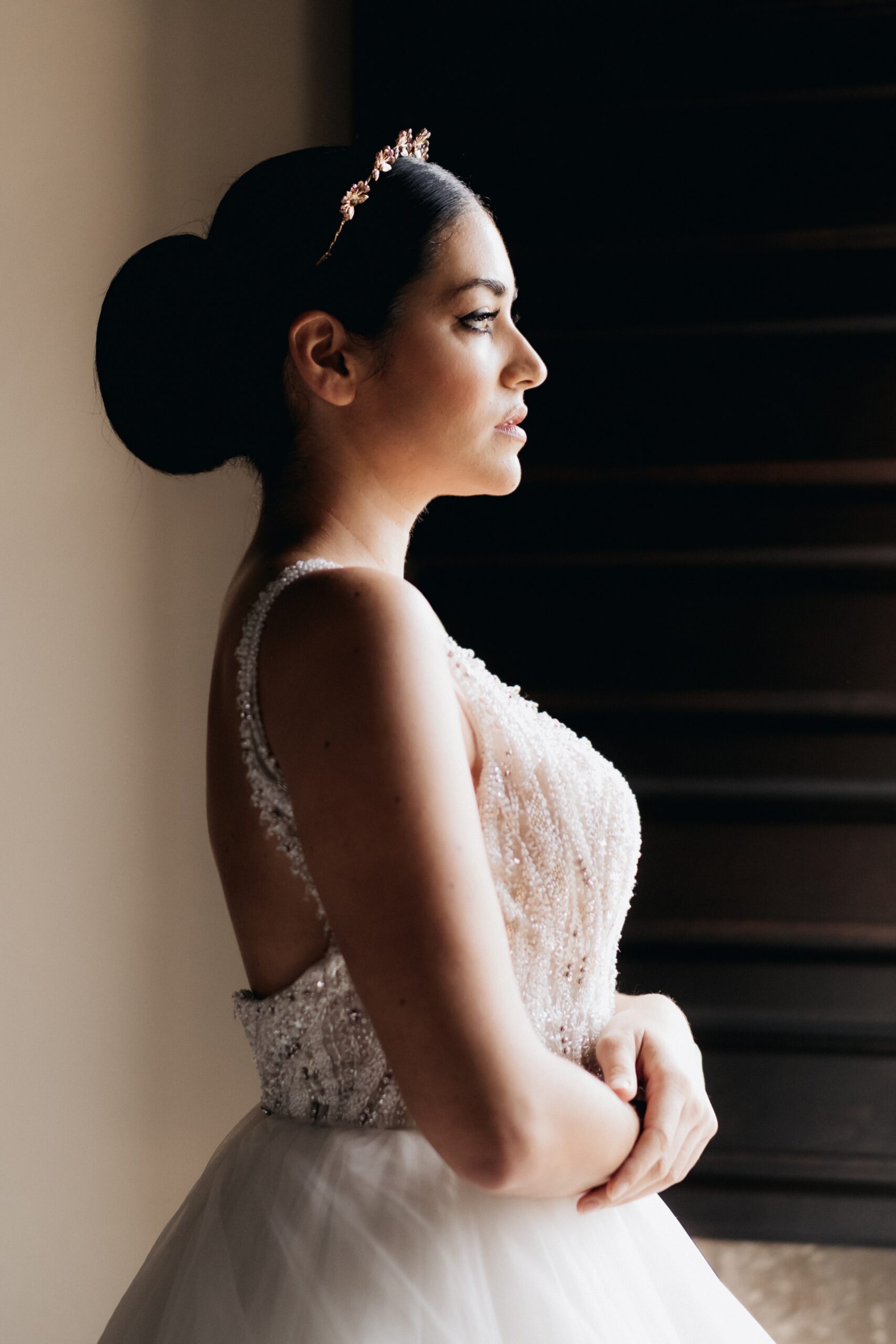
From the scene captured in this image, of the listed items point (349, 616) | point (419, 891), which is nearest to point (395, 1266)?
point (419, 891)

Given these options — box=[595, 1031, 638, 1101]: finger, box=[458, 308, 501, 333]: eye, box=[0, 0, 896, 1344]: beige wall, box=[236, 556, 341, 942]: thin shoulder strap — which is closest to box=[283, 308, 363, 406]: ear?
box=[458, 308, 501, 333]: eye

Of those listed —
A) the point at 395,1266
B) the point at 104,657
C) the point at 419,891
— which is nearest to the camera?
the point at 419,891

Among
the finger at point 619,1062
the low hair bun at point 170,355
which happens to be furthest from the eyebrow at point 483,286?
the finger at point 619,1062

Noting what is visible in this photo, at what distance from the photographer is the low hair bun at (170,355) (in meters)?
0.97

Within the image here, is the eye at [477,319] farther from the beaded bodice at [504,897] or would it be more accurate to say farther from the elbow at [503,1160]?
the elbow at [503,1160]

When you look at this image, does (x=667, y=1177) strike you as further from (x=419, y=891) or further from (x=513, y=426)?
(x=513, y=426)

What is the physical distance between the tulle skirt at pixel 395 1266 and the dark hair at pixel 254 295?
24.4 inches

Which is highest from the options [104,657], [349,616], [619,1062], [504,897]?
[349,616]

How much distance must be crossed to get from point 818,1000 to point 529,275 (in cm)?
120

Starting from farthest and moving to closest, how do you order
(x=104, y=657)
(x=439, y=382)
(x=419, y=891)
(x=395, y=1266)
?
(x=104, y=657), (x=439, y=382), (x=395, y=1266), (x=419, y=891)

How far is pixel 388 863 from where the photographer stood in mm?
622

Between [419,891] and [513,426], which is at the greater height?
[513,426]

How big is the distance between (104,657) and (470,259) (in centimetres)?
94

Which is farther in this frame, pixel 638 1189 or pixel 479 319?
pixel 479 319
